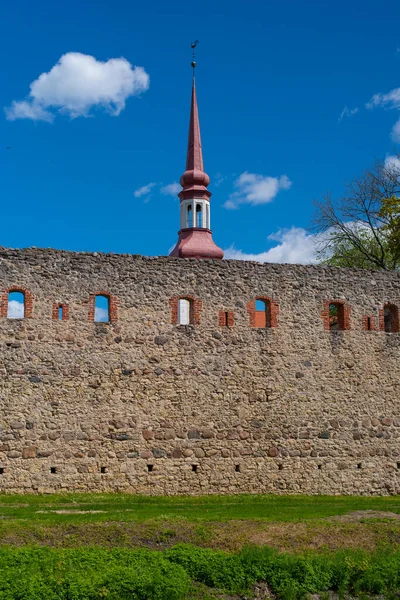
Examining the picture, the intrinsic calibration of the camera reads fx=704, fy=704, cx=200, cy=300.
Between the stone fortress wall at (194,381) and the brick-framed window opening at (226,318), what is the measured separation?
8cm

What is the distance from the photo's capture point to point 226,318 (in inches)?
704

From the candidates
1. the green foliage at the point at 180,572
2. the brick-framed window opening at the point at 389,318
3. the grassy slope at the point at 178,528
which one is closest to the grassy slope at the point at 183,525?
the grassy slope at the point at 178,528

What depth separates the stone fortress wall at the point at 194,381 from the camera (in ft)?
53.3

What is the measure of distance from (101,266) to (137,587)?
836cm

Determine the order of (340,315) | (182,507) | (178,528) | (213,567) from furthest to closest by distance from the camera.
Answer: (340,315)
(182,507)
(178,528)
(213,567)

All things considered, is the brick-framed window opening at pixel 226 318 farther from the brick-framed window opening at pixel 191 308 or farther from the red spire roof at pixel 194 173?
the red spire roof at pixel 194 173

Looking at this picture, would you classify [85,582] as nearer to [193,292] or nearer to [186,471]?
[186,471]

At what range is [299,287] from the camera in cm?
1862

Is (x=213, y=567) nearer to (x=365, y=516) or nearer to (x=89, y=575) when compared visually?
(x=89, y=575)

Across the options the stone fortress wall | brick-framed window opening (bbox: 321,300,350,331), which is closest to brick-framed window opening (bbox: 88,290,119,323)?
the stone fortress wall

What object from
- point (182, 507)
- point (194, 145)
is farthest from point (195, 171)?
point (182, 507)

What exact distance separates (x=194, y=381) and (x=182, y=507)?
3481 mm

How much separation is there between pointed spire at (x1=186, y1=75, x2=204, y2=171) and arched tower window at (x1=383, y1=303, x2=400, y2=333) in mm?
24408

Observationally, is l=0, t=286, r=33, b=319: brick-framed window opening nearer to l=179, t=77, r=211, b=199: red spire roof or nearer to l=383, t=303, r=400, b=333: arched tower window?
l=383, t=303, r=400, b=333: arched tower window
